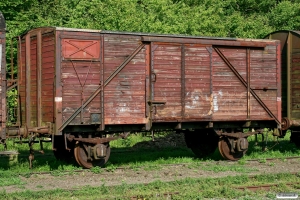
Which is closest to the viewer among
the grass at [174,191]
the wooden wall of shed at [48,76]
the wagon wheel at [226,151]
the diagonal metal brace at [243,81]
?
the grass at [174,191]

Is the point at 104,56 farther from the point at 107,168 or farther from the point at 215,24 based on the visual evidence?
the point at 215,24

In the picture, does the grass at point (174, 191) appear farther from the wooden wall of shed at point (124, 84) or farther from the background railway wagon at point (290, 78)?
the background railway wagon at point (290, 78)

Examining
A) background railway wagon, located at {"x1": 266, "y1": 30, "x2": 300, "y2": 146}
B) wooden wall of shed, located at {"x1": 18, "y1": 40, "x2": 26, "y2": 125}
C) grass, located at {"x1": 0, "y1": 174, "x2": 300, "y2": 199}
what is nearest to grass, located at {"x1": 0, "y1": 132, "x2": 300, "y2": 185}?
background railway wagon, located at {"x1": 266, "y1": 30, "x2": 300, "y2": 146}

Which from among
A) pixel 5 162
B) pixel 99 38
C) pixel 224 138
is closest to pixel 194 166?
pixel 224 138

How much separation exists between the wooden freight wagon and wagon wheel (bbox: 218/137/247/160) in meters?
0.03

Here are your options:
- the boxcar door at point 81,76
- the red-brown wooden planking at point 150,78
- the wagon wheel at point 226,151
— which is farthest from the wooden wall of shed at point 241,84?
the boxcar door at point 81,76

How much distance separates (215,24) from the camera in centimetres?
3228

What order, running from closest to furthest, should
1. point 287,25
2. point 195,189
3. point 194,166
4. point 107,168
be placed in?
point 195,189 < point 107,168 < point 194,166 < point 287,25

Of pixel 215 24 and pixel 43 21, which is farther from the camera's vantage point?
pixel 215 24

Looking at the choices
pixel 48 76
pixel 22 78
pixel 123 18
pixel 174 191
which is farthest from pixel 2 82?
pixel 123 18

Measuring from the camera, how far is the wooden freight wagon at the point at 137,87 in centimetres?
1454

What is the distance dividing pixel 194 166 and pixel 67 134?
373cm

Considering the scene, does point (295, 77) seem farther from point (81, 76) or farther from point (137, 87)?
point (81, 76)

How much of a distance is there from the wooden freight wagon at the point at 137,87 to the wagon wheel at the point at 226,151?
32 mm
